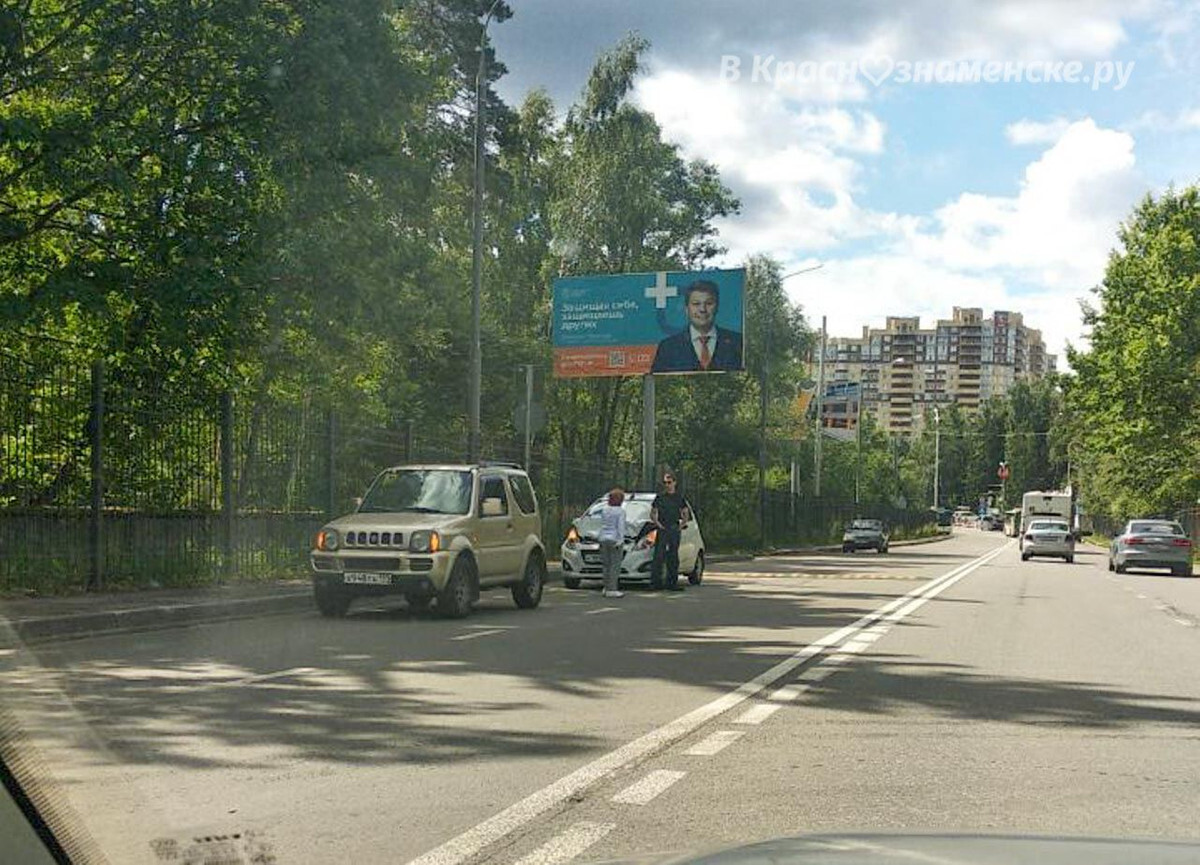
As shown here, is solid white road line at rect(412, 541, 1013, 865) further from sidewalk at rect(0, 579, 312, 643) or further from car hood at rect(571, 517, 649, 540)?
car hood at rect(571, 517, 649, 540)

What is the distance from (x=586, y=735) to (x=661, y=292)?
25.8 meters

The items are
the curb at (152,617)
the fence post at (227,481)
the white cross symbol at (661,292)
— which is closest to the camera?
the curb at (152,617)

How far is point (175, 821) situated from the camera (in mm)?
4777

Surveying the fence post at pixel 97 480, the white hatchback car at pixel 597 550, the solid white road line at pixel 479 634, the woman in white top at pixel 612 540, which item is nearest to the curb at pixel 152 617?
the fence post at pixel 97 480

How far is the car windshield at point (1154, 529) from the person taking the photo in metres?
34.4

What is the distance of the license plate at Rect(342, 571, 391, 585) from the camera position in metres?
13.6

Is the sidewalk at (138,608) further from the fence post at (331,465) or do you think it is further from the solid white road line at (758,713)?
the solid white road line at (758,713)

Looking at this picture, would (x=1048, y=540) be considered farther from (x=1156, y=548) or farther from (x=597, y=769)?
(x=597, y=769)

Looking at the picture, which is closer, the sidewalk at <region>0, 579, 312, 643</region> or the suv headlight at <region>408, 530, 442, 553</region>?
the sidewalk at <region>0, 579, 312, 643</region>

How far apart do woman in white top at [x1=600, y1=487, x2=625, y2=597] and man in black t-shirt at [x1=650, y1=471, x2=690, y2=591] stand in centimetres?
129

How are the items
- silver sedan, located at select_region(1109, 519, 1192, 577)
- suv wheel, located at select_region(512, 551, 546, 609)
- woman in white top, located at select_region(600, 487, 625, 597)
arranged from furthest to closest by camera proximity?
1. silver sedan, located at select_region(1109, 519, 1192, 577)
2. woman in white top, located at select_region(600, 487, 625, 597)
3. suv wheel, located at select_region(512, 551, 546, 609)

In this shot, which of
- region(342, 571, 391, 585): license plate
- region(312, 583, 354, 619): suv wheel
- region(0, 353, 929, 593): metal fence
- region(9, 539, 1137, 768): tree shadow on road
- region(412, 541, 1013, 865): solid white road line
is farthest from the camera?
region(0, 353, 929, 593): metal fence

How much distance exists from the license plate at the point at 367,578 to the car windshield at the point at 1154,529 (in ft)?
89.3

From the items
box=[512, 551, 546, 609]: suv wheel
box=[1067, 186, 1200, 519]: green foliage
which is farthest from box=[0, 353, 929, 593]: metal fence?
Result: box=[1067, 186, 1200, 519]: green foliage
